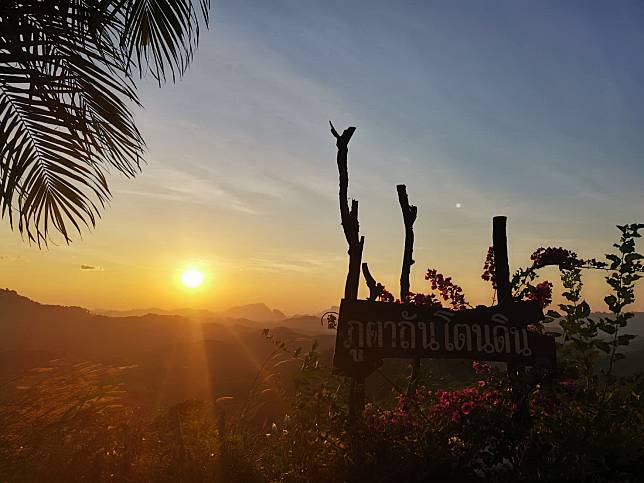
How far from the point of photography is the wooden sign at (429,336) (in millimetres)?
6156

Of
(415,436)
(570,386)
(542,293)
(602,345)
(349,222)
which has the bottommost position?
(415,436)

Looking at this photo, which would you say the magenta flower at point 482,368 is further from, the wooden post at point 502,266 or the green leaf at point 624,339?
the green leaf at point 624,339

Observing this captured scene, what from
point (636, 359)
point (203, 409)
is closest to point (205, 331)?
point (636, 359)

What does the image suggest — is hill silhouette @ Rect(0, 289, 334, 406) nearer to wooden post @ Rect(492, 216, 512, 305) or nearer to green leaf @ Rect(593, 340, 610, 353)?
wooden post @ Rect(492, 216, 512, 305)

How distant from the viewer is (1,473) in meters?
4.70

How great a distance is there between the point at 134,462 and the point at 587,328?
17.0 ft

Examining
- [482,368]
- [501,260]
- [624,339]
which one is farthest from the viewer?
[501,260]

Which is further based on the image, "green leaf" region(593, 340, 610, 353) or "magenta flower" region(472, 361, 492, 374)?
"magenta flower" region(472, 361, 492, 374)

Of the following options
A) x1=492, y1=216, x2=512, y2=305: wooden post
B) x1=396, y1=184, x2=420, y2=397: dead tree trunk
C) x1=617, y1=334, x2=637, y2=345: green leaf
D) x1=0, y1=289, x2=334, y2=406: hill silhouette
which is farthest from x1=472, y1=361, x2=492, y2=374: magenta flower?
x1=0, y1=289, x2=334, y2=406: hill silhouette

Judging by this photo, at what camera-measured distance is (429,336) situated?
6.24 meters

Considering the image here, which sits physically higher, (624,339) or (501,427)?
(624,339)

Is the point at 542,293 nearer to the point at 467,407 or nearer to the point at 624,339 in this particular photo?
the point at 624,339

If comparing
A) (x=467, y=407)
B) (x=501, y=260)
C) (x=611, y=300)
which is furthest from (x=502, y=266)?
(x=467, y=407)

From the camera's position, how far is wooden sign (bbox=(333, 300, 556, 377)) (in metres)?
6.16
